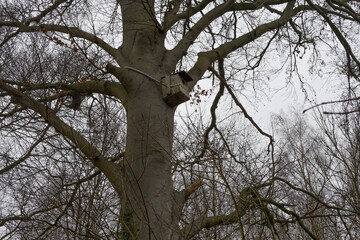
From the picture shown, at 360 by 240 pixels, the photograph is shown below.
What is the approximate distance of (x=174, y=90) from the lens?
307 centimetres

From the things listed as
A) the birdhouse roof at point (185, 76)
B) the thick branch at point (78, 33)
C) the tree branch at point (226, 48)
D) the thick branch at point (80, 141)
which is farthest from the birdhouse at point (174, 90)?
the thick branch at point (80, 141)

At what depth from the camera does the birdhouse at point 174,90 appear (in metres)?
3.09

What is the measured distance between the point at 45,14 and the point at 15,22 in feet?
2.33

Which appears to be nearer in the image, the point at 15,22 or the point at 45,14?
the point at 15,22

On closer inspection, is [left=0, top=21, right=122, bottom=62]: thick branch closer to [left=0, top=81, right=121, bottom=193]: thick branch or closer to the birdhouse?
the birdhouse

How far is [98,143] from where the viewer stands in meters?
3.04

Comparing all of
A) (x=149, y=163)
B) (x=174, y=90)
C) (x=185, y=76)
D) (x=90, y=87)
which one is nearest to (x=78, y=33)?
(x=90, y=87)

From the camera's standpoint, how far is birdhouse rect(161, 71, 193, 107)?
3086 mm

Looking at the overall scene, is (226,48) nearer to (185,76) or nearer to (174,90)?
(185,76)

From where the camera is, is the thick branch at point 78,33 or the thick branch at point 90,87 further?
the thick branch at point 78,33

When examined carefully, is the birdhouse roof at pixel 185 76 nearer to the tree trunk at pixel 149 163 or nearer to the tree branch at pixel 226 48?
the tree branch at pixel 226 48

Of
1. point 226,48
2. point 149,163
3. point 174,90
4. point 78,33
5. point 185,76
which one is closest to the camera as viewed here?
point 149,163

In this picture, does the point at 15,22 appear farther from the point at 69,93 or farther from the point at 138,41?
the point at 138,41

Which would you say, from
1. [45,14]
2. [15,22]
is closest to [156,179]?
[15,22]
